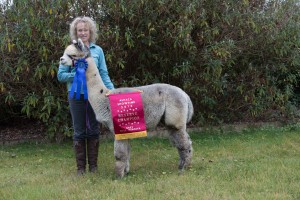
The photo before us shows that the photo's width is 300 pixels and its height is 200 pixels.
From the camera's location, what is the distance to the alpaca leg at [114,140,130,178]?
16.3 feet

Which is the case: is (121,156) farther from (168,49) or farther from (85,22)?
(168,49)

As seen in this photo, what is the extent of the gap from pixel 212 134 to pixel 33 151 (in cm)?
331

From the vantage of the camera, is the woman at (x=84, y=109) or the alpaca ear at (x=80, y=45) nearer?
the alpaca ear at (x=80, y=45)

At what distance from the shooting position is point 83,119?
16.9 feet

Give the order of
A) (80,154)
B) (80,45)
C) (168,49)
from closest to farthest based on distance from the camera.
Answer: (80,45) → (80,154) → (168,49)

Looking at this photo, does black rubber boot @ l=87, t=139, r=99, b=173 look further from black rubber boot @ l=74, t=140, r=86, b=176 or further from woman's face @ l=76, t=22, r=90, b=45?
woman's face @ l=76, t=22, r=90, b=45

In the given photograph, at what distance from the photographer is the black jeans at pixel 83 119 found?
5.09m

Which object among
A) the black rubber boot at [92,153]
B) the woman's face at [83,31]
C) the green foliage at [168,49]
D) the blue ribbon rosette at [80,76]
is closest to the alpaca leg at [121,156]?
the black rubber boot at [92,153]

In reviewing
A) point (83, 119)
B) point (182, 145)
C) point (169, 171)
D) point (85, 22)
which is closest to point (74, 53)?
point (85, 22)

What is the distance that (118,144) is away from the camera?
496cm

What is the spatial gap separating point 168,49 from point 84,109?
2.62m

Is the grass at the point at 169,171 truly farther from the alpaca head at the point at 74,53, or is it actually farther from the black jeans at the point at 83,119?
the alpaca head at the point at 74,53

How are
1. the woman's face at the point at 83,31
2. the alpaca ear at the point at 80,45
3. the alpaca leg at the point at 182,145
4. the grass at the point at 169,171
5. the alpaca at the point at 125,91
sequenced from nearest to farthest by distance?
1. the grass at the point at 169,171
2. the alpaca ear at the point at 80,45
3. the alpaca at the point at 125,91
4. the woman's face at the point at 83,31
5. the alpaca leg at the point at 182,145

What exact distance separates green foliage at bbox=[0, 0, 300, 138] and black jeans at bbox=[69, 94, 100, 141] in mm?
1680
